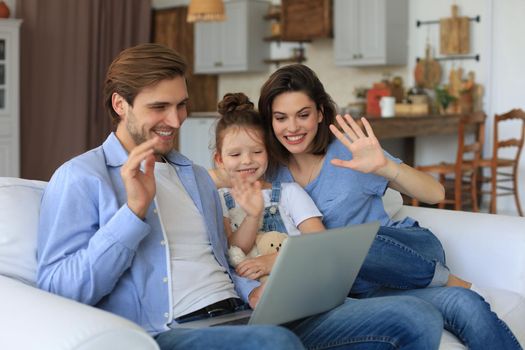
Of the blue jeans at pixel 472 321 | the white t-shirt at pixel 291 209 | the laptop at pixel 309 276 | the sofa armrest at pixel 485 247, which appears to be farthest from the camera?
the sofa armrest at pixel 485 247

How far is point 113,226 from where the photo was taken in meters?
1.61

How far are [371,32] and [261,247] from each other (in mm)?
4523

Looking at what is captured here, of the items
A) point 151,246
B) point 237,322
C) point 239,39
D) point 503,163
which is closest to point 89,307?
point 151,246

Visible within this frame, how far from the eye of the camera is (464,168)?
567cm

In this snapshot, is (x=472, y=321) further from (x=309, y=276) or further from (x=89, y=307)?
(x=89, y=307)

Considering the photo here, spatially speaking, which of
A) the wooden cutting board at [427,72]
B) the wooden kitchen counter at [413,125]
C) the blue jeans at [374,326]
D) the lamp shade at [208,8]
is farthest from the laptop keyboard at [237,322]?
the wooden cutting board at [427,72]

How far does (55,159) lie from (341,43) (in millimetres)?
2820

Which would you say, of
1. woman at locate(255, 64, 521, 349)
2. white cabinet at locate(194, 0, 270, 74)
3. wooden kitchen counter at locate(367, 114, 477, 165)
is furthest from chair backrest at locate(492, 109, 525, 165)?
woman at locate(255, 64, 521, 349)

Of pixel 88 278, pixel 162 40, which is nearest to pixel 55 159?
pixel 162 40

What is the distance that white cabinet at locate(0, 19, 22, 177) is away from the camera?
6254mm

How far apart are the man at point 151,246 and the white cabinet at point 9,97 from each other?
471 centimetres

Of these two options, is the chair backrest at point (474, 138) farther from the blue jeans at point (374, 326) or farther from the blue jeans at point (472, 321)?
the blue jeans at point (374, 326)

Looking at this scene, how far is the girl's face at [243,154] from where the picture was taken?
219 centimetres

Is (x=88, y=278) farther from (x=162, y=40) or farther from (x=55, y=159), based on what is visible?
(x=162, y=40)
